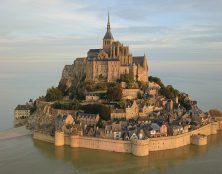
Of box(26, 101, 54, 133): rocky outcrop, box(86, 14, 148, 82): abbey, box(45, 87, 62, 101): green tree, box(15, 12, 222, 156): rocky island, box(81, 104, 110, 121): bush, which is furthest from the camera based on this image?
box(86, 14, 148, 82): abbey

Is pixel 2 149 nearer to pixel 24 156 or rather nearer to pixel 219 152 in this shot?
pixel 24 156

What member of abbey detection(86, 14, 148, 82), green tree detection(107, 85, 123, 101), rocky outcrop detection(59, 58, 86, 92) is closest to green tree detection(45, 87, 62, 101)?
rocky outcrop detection(59, 58, 86, 92)

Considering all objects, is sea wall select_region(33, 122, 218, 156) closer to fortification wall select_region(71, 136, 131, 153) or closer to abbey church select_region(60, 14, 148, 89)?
fortification wall select_region(71, 136, 131, 153)

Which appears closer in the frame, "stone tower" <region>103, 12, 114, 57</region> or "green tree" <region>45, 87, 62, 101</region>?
"green tree" <region>45, 87, 62, 101</region>

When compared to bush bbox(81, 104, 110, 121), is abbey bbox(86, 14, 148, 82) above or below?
above

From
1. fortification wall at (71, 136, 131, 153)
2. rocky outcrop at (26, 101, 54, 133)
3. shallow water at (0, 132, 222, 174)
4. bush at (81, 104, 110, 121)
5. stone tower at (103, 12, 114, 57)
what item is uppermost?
stone tower at (103, 12, 114, 57)

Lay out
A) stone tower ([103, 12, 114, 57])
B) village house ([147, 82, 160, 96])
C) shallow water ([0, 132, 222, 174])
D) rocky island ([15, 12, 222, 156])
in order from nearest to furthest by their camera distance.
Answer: shallow water ([0, 132, 222, 174]) < rocky island ([15, 12, 222, 156]) < village house ([147, 82, 160, 96]) < stone tower ([103, 12, 114, 57])

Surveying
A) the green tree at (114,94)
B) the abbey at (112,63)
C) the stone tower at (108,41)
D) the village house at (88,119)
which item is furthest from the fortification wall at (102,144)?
the stone tower at (108,41)
